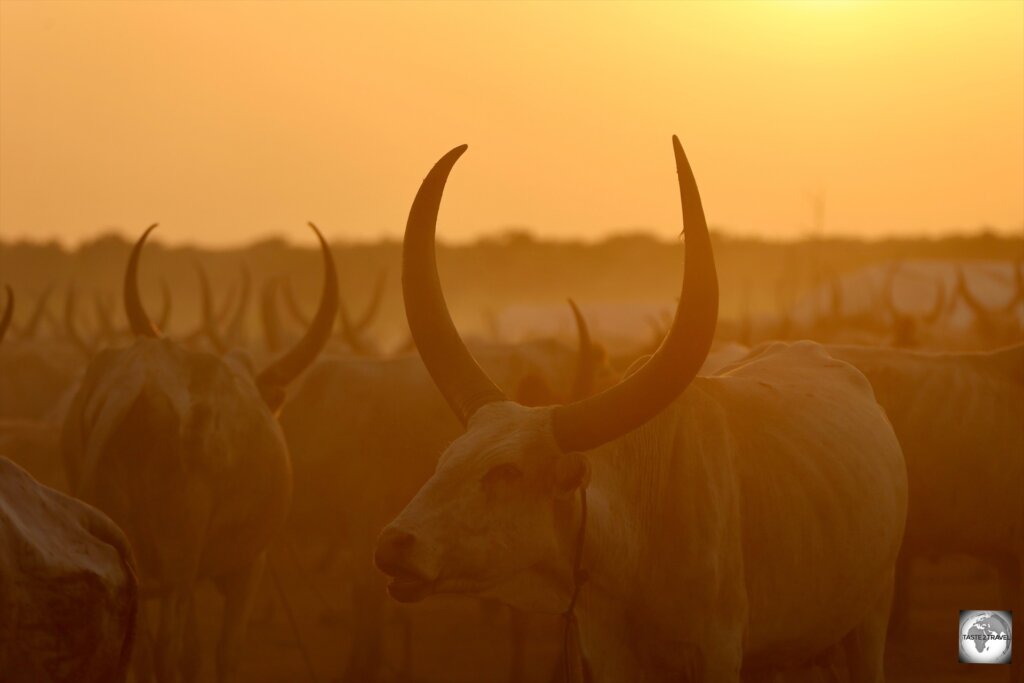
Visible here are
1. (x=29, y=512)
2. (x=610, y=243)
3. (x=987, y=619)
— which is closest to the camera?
(x=29, y=512)

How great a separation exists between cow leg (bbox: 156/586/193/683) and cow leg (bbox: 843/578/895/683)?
10.1 feet

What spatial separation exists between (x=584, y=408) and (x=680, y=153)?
34.1 inches

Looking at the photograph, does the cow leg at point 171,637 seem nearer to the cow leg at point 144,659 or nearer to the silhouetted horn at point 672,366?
the cow leg at point 144,659

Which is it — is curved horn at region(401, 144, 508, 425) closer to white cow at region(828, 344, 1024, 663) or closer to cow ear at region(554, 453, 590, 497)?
cow ear at region(554, 453, 590, 497)

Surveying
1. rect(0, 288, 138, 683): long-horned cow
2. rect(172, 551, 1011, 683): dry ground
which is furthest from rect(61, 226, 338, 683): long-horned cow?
rect(0, 288, 138, 683): long-horned cow

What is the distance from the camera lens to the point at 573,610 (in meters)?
5.25

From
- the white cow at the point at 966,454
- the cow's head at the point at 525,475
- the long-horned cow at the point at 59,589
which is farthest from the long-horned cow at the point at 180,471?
the white cow at the point at 966,454

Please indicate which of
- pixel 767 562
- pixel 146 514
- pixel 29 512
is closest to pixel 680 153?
pixel 767 562

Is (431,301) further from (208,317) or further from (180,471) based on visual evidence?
(208,317)

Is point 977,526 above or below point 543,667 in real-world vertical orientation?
above

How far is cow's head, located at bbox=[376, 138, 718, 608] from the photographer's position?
4.81m

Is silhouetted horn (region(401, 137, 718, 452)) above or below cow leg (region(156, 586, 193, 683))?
above

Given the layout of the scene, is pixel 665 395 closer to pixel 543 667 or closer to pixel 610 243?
pixel 543 667

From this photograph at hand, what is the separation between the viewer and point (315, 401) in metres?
11.2
